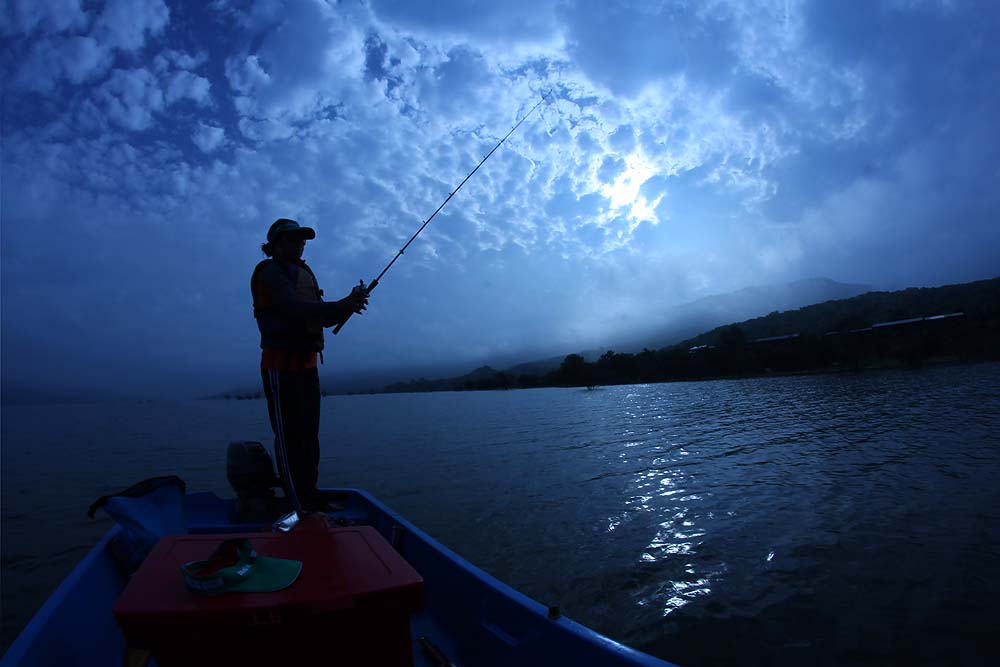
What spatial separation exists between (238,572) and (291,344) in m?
3.66

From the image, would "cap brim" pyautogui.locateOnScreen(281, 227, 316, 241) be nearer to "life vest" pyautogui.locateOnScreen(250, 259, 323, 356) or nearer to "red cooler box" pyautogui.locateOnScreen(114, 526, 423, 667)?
"life vest" pyautogui.locateOnScreen(250, 259, 323, 356)

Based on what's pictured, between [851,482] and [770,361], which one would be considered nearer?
[851,482]

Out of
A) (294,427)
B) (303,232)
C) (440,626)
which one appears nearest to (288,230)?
(303,232)

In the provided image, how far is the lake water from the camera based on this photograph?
5238 mm

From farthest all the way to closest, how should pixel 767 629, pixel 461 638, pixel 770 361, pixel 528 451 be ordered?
pixel 770 361, pixel 528 451, pixel 767 629, pixel 461 638

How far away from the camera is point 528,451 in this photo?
1955cm

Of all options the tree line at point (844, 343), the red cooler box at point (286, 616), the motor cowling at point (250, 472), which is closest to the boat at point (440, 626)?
the red cooler box at point (286, 616)

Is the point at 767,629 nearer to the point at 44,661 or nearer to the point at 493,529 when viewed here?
the point at 493,529

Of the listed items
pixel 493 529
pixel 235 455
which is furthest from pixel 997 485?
pixel 235 455

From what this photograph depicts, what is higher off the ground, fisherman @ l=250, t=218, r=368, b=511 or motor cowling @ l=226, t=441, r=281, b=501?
fisherman @ l=250, t=218, r=368, b=511

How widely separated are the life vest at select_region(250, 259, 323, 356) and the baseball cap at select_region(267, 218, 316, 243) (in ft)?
1.33

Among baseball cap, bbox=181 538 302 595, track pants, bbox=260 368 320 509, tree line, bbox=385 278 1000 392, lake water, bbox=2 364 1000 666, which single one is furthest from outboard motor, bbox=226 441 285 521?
tree line, bbox=385 278 1000 392

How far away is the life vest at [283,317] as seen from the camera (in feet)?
18.2

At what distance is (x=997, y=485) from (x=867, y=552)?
601cm
